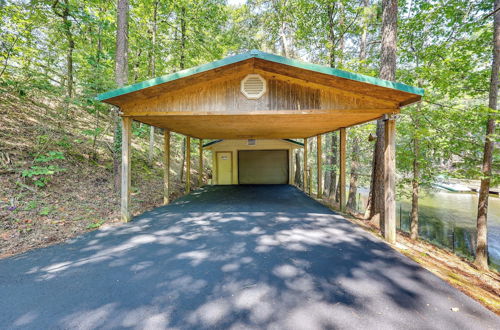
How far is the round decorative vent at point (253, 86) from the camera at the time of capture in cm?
382

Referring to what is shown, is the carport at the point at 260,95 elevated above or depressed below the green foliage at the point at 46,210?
above

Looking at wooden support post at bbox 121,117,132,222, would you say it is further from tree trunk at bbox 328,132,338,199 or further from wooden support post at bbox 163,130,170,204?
tree trunk at bbox 328,132,338,199

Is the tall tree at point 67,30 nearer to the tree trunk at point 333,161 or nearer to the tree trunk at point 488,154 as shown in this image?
the tree trunk at point 333,161

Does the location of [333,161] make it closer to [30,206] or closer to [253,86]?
[253,86]

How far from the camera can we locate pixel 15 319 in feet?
5.38

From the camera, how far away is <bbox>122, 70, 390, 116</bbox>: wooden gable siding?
3.75 metres

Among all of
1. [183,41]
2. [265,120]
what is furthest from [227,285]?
[183,41]

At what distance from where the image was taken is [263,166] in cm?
1077

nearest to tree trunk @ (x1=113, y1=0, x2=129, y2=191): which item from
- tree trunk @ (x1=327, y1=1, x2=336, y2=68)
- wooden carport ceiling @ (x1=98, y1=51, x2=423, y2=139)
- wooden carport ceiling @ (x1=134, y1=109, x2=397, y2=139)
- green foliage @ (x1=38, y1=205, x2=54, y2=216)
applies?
wooden carport ceiling @ (x1=134, y1=109, x2=397, y2=139)

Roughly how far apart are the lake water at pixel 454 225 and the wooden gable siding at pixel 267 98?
238 inches

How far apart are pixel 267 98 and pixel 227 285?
306cm

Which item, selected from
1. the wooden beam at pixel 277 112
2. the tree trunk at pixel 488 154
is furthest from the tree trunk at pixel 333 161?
the wooden beam at pixel 277 112

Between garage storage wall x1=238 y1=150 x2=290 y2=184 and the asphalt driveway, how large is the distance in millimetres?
7168

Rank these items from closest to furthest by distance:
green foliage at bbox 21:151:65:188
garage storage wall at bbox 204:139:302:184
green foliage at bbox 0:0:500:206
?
green foliage at bbox 21:151:65:188, green foliage at bbox 0:0:500:206, garage storage wall at bbox 204:139:302:184
